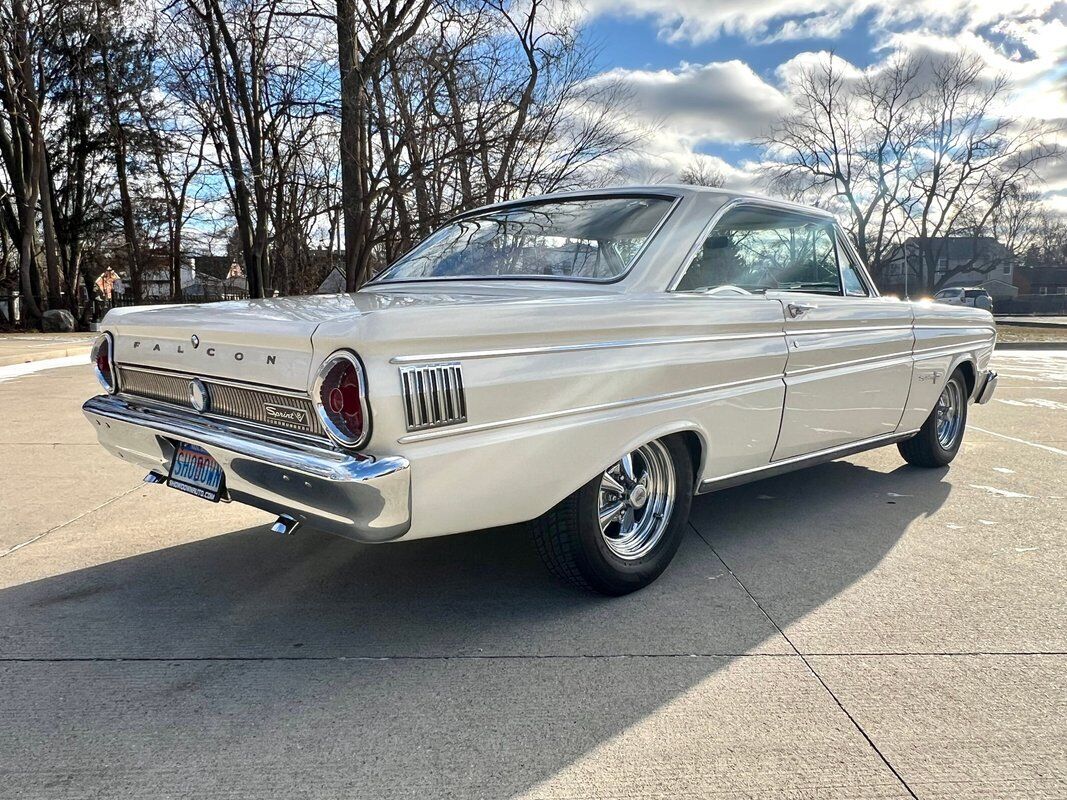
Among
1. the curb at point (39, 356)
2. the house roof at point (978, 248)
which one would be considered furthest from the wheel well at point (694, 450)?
the house roof at point (978, 248)

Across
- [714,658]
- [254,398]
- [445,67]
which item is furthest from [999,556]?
[445,67]

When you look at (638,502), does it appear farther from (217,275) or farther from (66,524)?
(217,275)

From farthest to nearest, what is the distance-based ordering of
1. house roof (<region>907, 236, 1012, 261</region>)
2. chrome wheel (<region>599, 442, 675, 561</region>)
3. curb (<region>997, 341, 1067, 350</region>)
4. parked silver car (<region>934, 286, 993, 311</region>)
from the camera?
house roof (<region>907, 236, 1012, 261</region>)
parked silver car (<region>934, 286, 993, 311</region>)
curb (<region>997, 341, 1067, 350</region>)
chrome wheel (<region>599, 442, 675, 561</region>)

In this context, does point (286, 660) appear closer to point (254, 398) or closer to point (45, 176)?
point (254, 398)

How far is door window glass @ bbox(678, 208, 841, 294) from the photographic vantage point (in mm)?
3531

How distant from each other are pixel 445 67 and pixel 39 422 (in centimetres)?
1123

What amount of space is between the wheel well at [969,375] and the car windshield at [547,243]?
320 centimetres

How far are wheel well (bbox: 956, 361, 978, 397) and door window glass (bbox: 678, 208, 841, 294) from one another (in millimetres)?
1786

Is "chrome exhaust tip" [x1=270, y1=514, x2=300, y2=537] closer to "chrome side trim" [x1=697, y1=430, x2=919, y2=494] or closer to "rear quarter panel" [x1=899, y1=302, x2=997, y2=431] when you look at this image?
"chrome side trim" [x1=697, y1=430, x2=919, y2=494]

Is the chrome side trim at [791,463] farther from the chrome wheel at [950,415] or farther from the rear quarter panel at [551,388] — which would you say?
the chrome wheel at [950,415]

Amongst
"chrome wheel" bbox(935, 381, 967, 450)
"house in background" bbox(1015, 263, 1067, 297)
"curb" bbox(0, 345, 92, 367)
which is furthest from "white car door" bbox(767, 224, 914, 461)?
"house in background" bbox(1015, 263, 1067, 297)

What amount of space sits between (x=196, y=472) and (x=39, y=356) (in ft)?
43.4

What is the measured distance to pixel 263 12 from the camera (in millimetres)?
15984

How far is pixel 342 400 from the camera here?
7.91 feet
